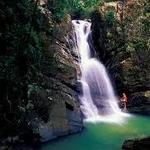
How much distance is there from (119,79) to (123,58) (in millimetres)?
1936

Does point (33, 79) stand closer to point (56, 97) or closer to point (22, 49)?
point (56, 97)

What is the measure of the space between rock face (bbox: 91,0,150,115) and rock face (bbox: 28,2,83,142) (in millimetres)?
5228

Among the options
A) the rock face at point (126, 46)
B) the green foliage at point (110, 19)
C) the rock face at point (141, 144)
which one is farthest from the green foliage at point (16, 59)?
the green foliage at point (110, 19)

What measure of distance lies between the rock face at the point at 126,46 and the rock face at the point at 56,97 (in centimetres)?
523

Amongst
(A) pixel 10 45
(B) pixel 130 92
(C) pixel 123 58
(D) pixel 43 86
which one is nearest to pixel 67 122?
(D) pixel 43 86

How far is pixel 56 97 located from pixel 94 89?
7436 mm

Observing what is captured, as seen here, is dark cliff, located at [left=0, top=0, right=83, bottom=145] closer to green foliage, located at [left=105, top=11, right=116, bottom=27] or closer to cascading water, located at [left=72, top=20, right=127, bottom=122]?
cascading water, located at [left=72, top=20, right=127, bottom=122]

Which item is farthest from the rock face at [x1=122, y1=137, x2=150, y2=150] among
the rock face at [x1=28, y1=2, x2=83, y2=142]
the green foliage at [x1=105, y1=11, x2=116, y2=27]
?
the green foliage at [x1=105, y1=11, x2=116, y2=27]

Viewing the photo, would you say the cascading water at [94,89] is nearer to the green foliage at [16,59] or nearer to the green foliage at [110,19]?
the green foliage at [110,19]

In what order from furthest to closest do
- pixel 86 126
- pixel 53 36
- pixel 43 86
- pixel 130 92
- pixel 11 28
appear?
pixel 130 92, pixel 53 36, pixel 86 126, pixel 43 86, pixel 11 28

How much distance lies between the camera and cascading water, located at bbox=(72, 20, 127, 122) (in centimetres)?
2478

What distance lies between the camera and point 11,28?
17.4m

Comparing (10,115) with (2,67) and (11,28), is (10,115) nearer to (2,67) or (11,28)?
(2,67)

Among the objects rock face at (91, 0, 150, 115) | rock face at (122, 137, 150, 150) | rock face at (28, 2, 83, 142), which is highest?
rock face at (91, 0, 150, 115)
